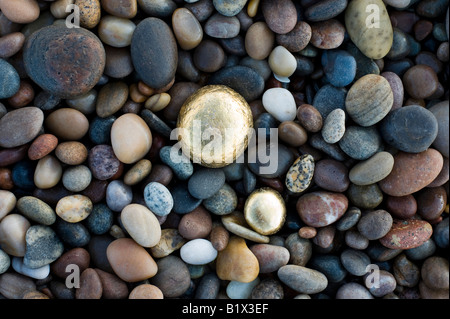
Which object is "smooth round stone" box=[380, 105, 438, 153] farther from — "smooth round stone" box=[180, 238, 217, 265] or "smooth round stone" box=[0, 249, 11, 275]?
"smooth round stone" box=[0, 249, 11, 275]

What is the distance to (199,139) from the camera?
89cm

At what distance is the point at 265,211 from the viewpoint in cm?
93

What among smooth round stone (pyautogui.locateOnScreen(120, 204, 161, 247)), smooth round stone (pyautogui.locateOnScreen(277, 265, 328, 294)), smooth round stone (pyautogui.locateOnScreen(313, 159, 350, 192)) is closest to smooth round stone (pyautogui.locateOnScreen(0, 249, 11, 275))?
smooth round stone (pyautogui.locateOnScreen(120, 204, 161, 247))

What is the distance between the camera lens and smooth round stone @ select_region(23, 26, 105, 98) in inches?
34.3

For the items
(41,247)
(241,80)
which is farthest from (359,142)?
(41,247)

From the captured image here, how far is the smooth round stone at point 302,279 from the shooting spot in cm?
91

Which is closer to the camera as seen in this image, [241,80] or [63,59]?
[63,59]

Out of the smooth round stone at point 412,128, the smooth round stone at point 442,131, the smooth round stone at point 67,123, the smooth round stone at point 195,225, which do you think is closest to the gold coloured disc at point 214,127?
the smooth round stone at point 195,225

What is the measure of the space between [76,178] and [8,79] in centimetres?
26

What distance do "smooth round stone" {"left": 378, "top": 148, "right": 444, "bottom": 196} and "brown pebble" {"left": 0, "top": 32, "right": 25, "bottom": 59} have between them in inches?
33.9

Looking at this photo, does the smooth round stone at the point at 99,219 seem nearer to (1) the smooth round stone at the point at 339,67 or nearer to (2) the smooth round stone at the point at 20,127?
(2) the smooth round stone at the point at 20,127

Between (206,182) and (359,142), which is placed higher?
(359,142)

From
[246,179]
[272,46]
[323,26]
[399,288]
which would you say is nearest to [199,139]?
[246,179]

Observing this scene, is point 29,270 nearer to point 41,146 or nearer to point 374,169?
point 41,146
